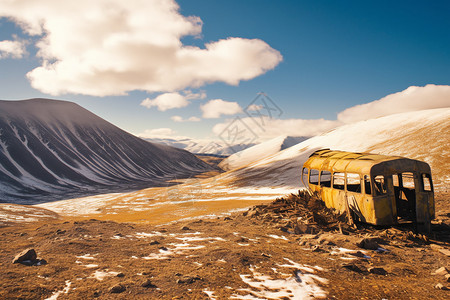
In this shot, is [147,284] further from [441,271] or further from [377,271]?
[441,271]

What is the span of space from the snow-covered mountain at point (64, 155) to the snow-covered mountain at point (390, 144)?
61687 millimetres

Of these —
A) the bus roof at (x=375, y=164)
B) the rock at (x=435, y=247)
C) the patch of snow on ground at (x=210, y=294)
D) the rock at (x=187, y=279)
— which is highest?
the bus roof at (x=375, y=164)

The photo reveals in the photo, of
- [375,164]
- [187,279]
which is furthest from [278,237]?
[187,279]

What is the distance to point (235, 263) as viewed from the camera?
8.07 metres

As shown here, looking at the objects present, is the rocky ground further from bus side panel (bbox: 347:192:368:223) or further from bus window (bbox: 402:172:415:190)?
bus window (bbox: 402:172:415:190)

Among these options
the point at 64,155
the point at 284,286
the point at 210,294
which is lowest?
the point at 284,286

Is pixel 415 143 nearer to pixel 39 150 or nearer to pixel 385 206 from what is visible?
pixel 385 206

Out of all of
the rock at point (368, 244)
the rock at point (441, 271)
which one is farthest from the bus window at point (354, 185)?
the rock at point (441, 271)

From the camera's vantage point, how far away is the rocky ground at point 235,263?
6312 mm

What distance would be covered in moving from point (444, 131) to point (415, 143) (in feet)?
20.3

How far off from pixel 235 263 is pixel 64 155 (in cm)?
12737

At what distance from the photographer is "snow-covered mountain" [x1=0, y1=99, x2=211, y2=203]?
81938 mm

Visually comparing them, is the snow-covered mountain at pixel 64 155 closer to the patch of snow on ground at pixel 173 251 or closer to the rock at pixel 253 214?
the rock at pixel 253 214

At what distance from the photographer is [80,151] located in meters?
122
